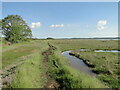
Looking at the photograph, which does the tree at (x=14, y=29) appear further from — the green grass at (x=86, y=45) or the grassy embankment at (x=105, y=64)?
the grassy embankment at (x=105, y=64)

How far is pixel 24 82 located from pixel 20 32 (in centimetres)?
3501

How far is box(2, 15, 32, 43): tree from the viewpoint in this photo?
41.0 m

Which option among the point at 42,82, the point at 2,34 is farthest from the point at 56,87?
the point at 2,34

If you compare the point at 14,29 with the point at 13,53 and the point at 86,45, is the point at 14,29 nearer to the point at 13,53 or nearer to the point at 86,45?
the point at 13,53

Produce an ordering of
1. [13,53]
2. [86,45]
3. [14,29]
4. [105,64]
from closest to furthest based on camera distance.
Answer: [105,64] < [13,53] < [14,29] < [86,45]

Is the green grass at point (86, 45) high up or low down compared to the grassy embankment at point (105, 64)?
up

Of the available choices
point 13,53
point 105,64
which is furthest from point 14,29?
point 105,64

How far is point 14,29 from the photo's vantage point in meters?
41.1

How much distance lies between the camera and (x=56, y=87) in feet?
36.6

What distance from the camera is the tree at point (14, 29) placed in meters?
41.0

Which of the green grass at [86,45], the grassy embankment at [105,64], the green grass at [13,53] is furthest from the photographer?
the green grass at [86,45]

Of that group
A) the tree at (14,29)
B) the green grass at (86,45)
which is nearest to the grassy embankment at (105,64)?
the green grass at (86,45)

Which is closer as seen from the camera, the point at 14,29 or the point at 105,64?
the point at 105,64

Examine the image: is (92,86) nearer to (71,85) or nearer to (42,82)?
(71,85)
